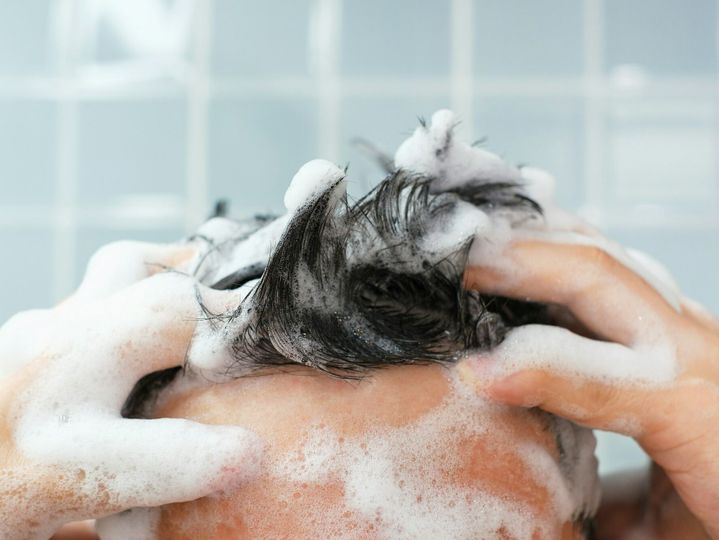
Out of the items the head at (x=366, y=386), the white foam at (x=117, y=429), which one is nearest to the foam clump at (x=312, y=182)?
the head at (x=366, y=386)

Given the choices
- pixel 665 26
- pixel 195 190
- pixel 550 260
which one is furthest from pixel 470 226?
pixel 665 26

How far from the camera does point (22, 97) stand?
1882 mm

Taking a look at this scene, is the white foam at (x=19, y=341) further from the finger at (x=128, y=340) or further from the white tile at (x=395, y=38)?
the white tile at (x=395, y=38)

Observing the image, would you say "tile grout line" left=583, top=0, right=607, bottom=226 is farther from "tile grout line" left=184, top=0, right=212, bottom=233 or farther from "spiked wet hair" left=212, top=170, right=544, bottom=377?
"spiked wet hair" left=212, top=170, right=544, bottom=377

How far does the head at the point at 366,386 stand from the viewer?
0.53 meters

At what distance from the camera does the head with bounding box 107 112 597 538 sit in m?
0.53

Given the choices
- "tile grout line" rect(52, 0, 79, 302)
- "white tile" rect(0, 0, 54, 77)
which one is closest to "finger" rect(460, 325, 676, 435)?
"tile grout line" rect(52, 0, 79, 302)

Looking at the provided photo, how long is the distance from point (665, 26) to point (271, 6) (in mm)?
967

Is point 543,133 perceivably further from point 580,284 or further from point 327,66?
point 580,284

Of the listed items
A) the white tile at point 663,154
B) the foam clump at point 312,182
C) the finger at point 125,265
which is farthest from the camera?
the white tile at point 663,154

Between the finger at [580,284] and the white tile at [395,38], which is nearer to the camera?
the finger at [580,284]

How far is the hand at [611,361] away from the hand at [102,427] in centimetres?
21

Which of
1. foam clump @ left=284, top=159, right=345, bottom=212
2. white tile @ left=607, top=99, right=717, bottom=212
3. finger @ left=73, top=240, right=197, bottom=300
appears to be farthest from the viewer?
white tile @ left=607, top=99, right=717, bottom=212

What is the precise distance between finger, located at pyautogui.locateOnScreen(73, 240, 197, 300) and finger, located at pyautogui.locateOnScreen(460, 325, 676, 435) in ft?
0.86
